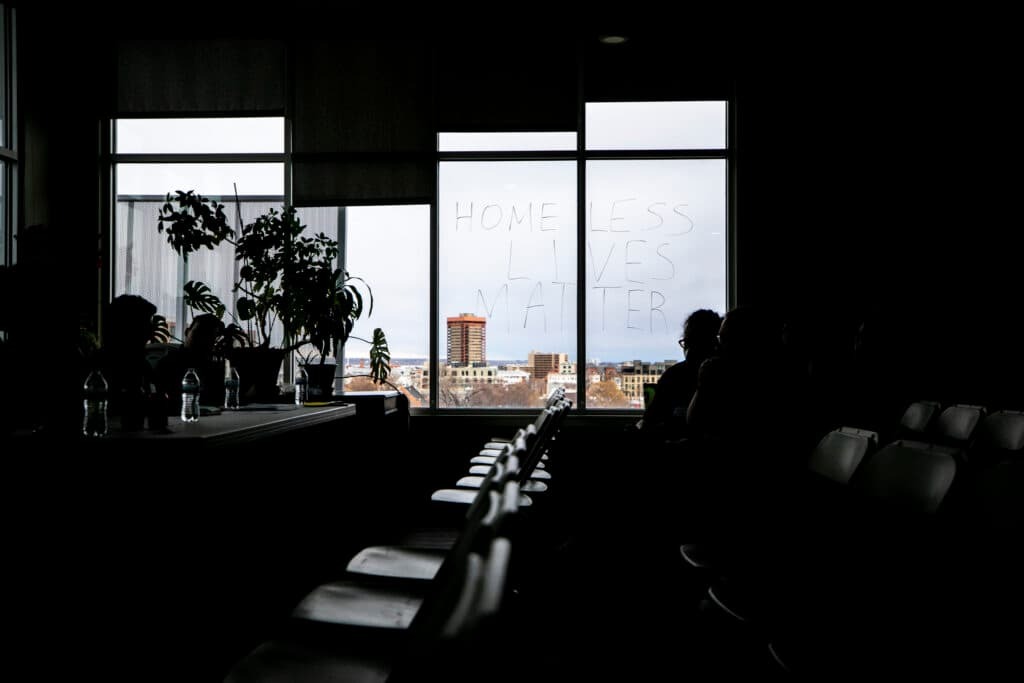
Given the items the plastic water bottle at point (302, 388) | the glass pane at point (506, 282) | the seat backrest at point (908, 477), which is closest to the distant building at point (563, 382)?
the glass pane at point (506, 282)

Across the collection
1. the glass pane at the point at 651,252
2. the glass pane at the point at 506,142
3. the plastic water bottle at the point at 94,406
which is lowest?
the plastic water bottle at the point at 94,406

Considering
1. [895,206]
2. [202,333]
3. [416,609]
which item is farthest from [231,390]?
[895,206]

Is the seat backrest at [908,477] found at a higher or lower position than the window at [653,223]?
lower

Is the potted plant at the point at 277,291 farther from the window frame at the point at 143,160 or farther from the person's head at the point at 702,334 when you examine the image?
the person's head at the point at 702,334

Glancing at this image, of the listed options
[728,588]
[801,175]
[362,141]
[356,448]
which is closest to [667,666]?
[728,588]

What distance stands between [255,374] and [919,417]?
3.71 metres

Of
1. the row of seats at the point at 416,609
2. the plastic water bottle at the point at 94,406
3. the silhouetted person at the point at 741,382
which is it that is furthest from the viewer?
the silhouetted person at the point at 741,382

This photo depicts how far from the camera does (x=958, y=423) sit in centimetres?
386

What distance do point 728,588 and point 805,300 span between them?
4.30 meters

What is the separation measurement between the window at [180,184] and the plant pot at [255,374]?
230 cm

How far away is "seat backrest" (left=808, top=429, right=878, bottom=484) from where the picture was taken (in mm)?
2479

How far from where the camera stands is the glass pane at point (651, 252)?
607cm

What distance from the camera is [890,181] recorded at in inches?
224

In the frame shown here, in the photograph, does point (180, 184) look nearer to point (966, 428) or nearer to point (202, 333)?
point (202, 333)
